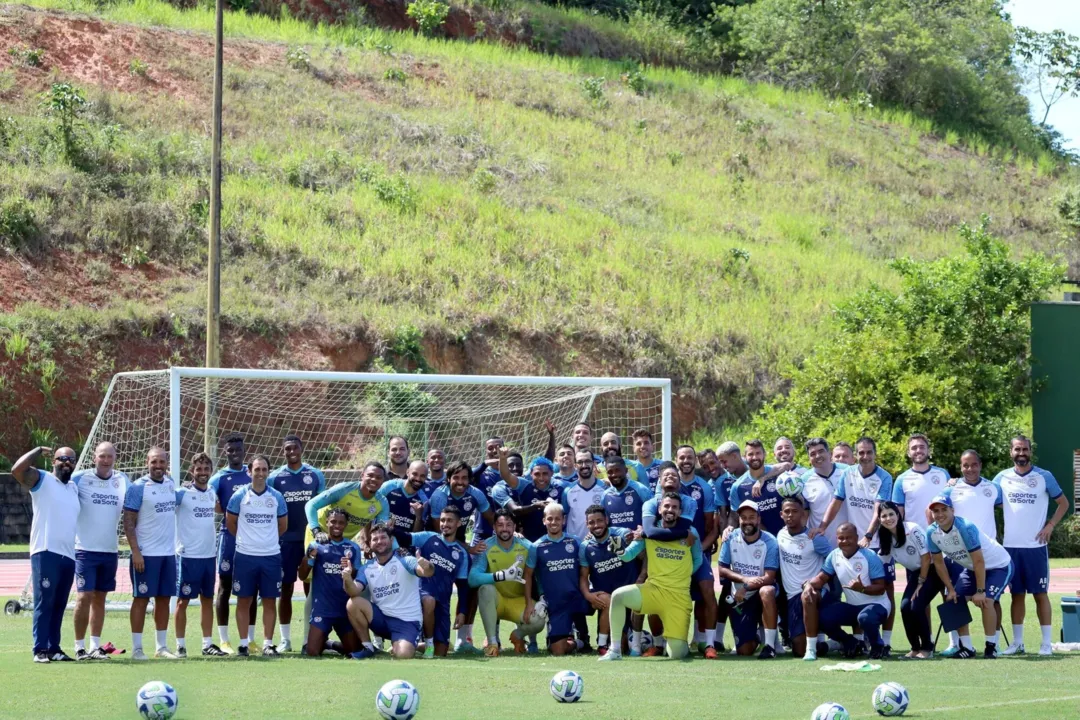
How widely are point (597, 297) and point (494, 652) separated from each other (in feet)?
80.5

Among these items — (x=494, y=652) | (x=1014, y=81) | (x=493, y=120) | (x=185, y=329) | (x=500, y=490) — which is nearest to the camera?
(x=494, y=652)

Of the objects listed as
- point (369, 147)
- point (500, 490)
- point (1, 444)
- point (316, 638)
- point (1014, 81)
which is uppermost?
point (1014, 81)

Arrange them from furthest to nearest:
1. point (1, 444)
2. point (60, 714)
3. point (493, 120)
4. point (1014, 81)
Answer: point (1014, 81) < point (493, 120) < point (1, 444) < point (60, 714)

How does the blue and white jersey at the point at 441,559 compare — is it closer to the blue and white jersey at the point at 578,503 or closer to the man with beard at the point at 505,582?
the man with beard at the point at 505,582

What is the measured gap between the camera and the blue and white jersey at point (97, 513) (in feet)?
41.1

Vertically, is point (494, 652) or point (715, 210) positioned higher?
point (715, 210)

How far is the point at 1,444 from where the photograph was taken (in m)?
29.1

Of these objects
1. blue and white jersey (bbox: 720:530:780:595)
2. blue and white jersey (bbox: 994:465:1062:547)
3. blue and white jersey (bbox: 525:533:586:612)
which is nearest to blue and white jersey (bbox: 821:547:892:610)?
blue and white jersey (bbox: 720:530:780:595)

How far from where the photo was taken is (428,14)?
2088 inches

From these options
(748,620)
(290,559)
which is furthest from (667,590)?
(290,559)

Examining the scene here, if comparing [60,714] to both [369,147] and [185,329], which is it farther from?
[369,147]

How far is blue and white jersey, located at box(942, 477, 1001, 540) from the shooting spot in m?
13.2

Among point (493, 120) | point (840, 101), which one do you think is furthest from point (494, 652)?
point (840, 101)

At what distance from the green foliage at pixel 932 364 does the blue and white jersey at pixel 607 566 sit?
1167cm
